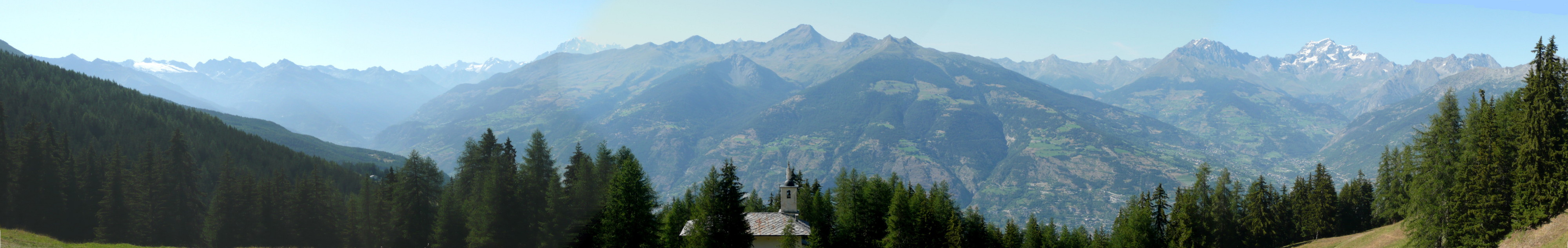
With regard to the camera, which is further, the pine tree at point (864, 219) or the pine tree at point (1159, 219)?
the pine tree at point (1159, 219)

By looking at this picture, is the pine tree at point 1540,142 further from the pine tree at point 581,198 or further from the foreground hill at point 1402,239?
the pine tree at point 581,198

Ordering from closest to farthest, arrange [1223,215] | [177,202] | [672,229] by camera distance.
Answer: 1. [672,229]
2. [1223,215]
3. [177,202]

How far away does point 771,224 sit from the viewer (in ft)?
188

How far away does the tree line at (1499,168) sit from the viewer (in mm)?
43656

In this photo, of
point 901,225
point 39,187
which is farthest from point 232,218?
point 901,225

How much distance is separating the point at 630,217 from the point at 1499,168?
53561mm

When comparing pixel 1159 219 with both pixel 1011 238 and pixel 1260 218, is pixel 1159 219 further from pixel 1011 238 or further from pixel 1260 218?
pixel 1260 218

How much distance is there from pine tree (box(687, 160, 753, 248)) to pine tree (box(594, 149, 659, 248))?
276 millimetres

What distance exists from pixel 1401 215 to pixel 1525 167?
25.7 m

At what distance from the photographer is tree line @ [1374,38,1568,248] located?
43656 millimetres

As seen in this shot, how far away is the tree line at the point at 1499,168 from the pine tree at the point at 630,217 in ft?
151

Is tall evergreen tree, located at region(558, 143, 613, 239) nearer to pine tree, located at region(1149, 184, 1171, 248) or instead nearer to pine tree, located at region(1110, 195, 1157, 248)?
pine tree, located at region(1110, 195, 1157, 248)

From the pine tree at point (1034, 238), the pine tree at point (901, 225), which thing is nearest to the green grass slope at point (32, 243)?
the pine tree at point (901, 225)

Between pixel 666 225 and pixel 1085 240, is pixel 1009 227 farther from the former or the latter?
pixel 666 225
